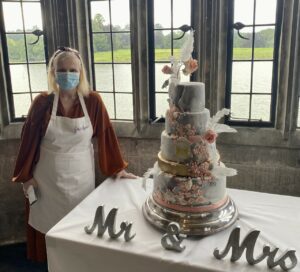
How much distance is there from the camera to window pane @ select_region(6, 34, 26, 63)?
2609mm

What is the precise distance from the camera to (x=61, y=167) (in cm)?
206

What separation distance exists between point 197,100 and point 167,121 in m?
0.17

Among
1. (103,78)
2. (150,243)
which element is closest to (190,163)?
(150,243)

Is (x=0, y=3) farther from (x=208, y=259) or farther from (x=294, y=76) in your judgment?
(x=208, y=259)

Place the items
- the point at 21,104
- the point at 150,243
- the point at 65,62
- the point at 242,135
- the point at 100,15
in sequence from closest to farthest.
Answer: the point at 150,243, the point at 65,62, the point at 242,135, the point at 100,15, the point at 21,104

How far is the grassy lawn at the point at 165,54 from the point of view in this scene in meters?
2.27

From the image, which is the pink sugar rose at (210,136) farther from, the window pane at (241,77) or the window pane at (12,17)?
the window pane at (12,17)

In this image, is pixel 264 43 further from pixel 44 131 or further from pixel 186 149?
pixel 44 131

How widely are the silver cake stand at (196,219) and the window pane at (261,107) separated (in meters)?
1.01

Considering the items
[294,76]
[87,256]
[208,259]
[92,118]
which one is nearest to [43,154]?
[92,118]

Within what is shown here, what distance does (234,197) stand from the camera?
1817 mm

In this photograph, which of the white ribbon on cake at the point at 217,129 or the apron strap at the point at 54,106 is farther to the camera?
the apron strap at the point at 54,106

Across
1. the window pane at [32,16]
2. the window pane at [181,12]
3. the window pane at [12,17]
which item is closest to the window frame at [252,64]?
the window pane at [181,12]

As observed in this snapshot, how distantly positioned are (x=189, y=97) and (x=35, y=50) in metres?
1.70
